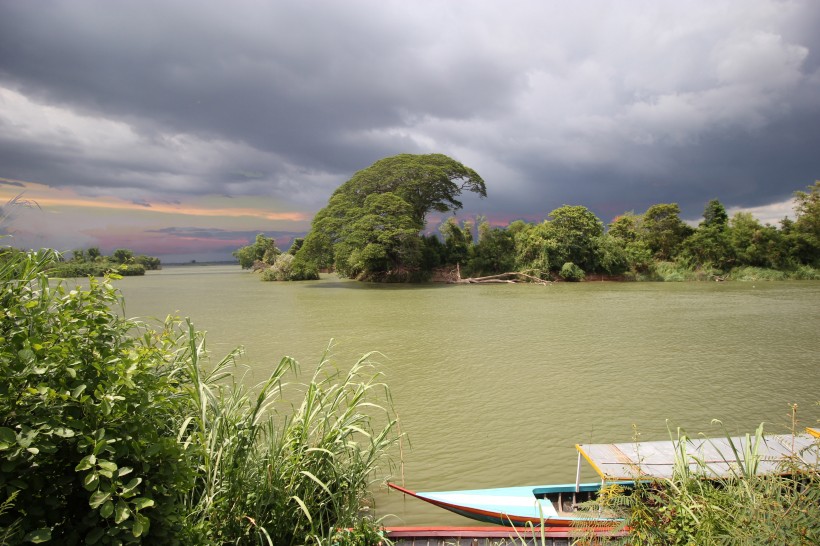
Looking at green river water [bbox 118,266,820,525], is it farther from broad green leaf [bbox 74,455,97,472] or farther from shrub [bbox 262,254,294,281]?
shrub [bbox 262,254,294,281]

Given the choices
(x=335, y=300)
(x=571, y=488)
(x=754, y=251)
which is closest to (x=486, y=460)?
(x=571, y=488)

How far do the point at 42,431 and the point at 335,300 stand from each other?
1910 cm

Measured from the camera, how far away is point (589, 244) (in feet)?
A: 99.8

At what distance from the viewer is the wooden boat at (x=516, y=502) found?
10.4ft

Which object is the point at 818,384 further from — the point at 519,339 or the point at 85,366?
the point at 85,366

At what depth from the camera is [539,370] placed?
7.79m

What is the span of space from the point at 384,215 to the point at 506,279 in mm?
10542

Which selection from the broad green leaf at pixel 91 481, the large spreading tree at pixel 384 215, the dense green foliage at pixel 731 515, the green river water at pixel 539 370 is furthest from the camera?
the large spreading tree at pixel 384 215

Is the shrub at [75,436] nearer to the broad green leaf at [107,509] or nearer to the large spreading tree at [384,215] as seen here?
the broad green leaf at [107,509]

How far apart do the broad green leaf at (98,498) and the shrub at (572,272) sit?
30663 millimetres

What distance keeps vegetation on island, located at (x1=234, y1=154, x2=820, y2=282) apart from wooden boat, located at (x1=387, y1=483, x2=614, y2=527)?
24.2 metres

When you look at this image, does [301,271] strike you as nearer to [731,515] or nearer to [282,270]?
[282,270]

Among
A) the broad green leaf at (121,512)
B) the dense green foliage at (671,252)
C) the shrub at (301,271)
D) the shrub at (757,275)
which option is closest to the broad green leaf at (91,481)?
the broad green leaf at (121,512)

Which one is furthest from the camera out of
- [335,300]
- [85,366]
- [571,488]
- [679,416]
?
[335,300]
